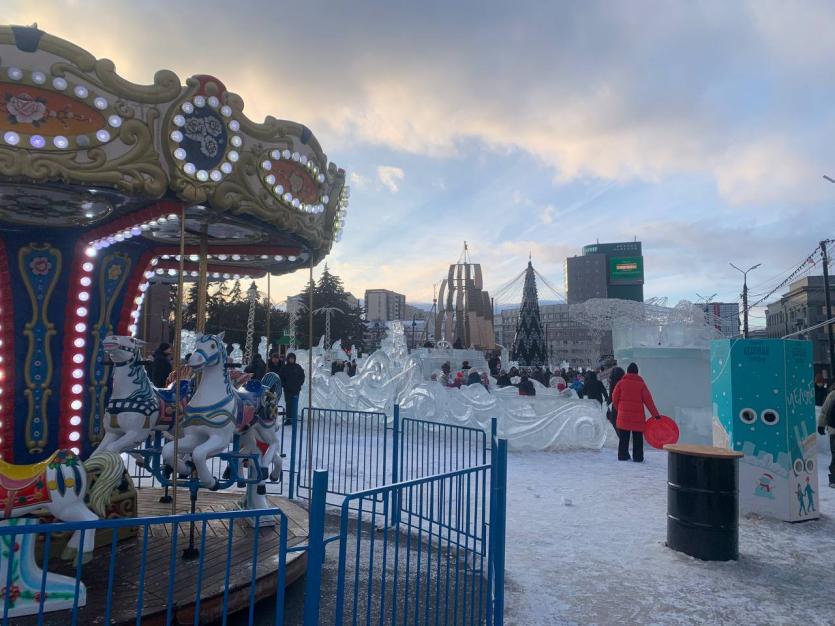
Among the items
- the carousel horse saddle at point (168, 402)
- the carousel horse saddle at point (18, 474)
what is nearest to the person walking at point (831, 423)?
the carousel horse saddle at point (168, 402)

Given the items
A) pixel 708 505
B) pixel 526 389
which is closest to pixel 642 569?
pixel 708 505

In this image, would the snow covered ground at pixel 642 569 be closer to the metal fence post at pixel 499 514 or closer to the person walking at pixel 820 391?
the metal fence post at pixel 499 514

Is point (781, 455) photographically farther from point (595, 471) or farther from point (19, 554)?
point (19, 554)

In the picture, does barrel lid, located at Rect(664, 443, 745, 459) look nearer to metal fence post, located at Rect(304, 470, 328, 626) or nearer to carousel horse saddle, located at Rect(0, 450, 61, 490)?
metal fence post, located at Rect(304, 470, 328, 626)

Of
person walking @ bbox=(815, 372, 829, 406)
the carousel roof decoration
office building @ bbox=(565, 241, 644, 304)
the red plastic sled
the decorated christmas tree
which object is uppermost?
office building @ bbox=(565, 241, 644, 304)

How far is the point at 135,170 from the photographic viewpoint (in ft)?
13.0

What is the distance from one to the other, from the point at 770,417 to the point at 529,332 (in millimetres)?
38564

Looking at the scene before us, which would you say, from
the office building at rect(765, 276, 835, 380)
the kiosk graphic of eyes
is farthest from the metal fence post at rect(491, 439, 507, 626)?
the office building at rect(765, 276, 835, 380)

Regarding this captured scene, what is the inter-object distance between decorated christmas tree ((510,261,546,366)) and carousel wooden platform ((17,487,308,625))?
40.2m

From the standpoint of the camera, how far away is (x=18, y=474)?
3684 mm

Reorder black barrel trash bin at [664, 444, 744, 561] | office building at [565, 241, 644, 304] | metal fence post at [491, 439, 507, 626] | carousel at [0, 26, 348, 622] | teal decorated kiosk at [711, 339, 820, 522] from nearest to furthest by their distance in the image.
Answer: carousel at [0, 26, 348, 622] < metal fence post at [491, 439, 507, 626] < black barrel trash bin at [664, 444, 744, 561] < teal decorated kiosk at [711, 339, 820, 522] < office building at [565, 241, 644, 304]

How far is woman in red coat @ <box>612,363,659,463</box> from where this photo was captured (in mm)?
10023

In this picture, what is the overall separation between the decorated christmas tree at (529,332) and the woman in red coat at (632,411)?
34395 millimetres

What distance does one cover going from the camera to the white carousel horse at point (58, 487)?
3.61 m
